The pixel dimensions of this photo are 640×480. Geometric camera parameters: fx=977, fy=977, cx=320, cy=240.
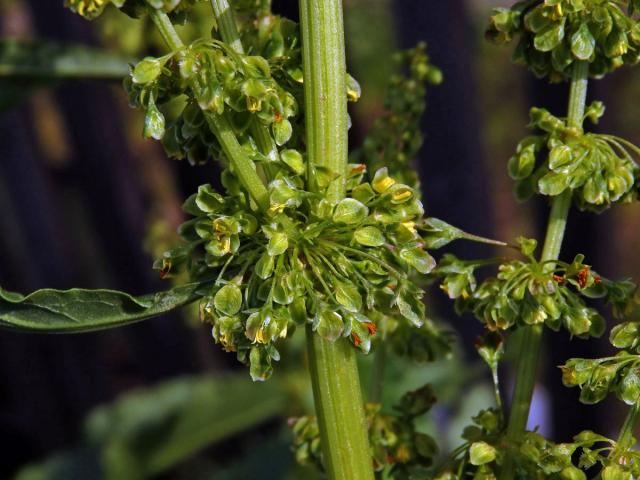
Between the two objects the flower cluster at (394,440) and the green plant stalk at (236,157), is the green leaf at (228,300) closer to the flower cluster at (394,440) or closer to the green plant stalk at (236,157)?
the green plant stalk at (236,157)

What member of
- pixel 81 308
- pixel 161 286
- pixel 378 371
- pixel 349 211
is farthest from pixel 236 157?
pixel 161 286

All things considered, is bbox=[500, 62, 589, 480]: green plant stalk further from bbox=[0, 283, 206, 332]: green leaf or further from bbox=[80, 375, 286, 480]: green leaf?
bbox=[80, 375, 286, 480]: green leaf

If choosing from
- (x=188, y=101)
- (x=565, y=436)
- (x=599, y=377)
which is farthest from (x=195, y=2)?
(x=565, y=436)

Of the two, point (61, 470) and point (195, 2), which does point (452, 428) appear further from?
point (195, 2)

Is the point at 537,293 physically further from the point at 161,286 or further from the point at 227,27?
the point at 161,286

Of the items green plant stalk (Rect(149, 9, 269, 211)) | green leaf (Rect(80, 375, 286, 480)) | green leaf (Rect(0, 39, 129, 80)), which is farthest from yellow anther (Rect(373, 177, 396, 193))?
green leaf (Rect(80, 375, 286, 480))

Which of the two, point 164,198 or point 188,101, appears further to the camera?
point 164,198

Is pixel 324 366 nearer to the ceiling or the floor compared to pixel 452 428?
nearer to the ceiling
